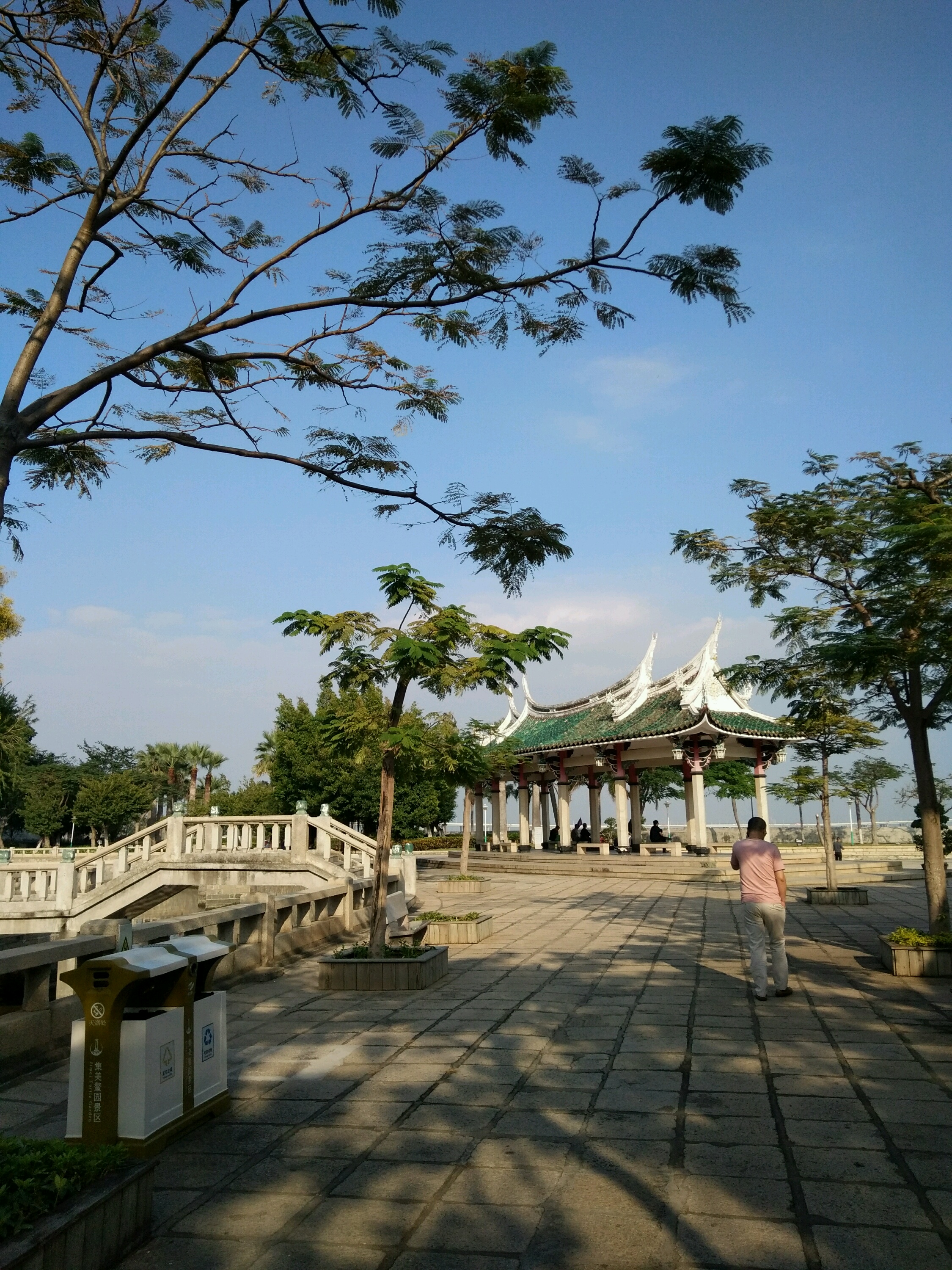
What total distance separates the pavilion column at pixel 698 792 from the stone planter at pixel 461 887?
412 inches

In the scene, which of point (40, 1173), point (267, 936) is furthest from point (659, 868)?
point (40, 1173)

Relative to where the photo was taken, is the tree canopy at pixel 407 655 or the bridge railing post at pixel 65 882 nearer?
the tree canopy at pixel 407 655

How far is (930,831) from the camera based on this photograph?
9203mm

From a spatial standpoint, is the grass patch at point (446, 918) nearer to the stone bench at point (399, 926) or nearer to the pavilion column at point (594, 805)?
the stone bench at point (399, 926)

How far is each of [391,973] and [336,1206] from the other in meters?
4.98

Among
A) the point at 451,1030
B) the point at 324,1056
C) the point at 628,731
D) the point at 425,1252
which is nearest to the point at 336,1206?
the point at 425,1252

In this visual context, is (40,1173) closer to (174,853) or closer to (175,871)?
(175,871)

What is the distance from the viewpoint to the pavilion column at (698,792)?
1174 inches

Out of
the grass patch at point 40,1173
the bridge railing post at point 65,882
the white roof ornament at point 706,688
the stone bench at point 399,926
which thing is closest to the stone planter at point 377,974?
the stone bench at point 399,926

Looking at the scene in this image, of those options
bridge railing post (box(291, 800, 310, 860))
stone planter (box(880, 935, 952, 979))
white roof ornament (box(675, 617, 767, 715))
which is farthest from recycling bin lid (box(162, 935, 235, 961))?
white roof ornament (box(675, 617, 767, 715))

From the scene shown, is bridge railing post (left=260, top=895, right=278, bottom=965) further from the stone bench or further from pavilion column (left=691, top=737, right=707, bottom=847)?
pavilion column (left=691, top=737, right=707, bottom=847)

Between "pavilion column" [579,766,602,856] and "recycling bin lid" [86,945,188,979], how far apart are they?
33.3m

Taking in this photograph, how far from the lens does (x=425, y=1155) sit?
4215 millimetres

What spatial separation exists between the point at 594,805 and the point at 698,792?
786cm
